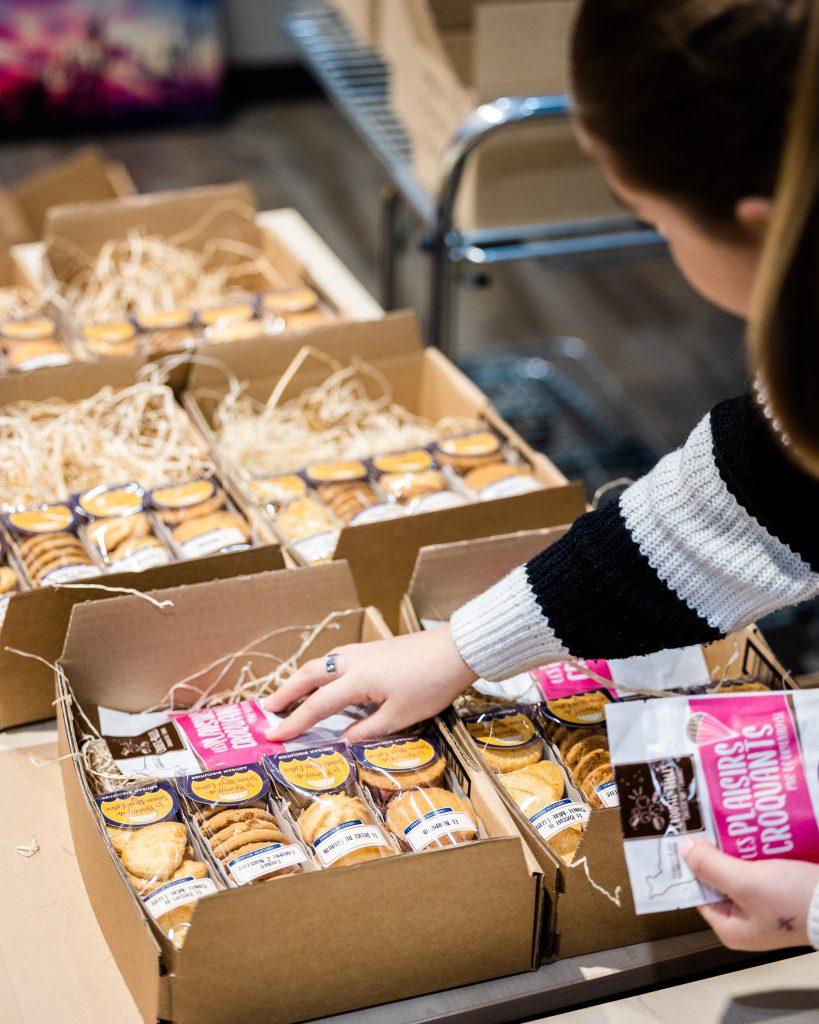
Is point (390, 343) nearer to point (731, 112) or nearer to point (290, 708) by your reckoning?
point (290, 708)

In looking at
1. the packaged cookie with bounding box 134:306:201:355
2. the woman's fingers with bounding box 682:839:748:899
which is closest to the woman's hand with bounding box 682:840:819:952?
the woman's fingers with bounding box 682:839:748:899

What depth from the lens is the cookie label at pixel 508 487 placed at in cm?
185

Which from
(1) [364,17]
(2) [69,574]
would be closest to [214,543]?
(2) [69,574]

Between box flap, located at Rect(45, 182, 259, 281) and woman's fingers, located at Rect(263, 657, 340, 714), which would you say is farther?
box flap, located at Rect(45, 182, 259, 281)

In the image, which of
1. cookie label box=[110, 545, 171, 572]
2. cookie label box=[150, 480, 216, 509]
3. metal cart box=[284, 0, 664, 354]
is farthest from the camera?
metal cart box=[284, 0, 664, 354]

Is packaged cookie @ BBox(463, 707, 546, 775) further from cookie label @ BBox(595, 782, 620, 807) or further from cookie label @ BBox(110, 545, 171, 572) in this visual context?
cookie label @ BBox(110, 545, 171, 572)

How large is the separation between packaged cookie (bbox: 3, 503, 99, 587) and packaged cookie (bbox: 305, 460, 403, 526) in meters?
0.35

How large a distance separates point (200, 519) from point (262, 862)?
63cm

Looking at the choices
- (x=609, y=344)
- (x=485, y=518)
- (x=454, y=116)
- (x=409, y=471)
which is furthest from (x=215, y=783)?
(x=609, y=344)

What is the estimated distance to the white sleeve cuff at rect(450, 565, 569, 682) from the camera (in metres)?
1.35

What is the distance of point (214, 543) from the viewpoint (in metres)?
1.69

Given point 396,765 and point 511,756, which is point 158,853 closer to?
point 396,765

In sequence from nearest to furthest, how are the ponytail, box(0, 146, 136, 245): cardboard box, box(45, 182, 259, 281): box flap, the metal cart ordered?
the ponytail → the metal cart → box(45, 182, 259, 281): box flap → box(0, 146, 136, 245): cardboard box

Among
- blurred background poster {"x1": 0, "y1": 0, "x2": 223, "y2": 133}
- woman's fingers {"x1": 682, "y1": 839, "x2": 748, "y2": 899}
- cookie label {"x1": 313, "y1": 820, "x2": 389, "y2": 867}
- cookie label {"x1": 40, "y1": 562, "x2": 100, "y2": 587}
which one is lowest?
blurred background poster {"x1": 0, "y1": 0, "x2": 223, "y2": 133}
